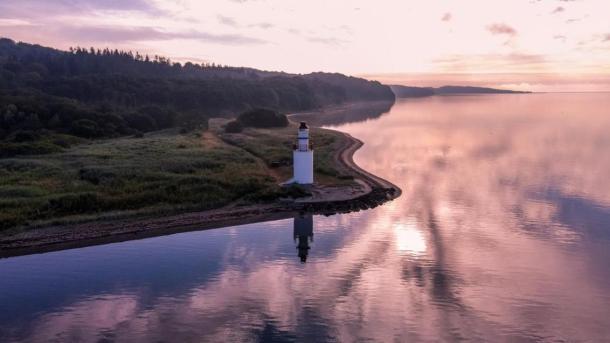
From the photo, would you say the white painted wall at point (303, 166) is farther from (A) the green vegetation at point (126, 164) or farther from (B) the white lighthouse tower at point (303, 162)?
(A) the green vegetation at point (126, 164)

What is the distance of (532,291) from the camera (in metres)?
19.2

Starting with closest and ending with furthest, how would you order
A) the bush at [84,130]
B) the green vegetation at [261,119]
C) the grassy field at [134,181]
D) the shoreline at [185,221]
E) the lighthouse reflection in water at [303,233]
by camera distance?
the lighthouse reflection in water at [303,233] < the shoreline at [185,221] < the grassy field at [134,181] < the bush at [84,130] < the green vegetation at [261,119]

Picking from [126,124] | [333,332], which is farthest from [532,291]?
[126,124]

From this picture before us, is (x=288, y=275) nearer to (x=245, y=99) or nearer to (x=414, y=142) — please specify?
(x=414, y=142)

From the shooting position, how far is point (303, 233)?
88.0 feet

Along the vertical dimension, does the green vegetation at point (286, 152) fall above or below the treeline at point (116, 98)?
below

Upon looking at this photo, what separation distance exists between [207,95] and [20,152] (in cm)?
8246

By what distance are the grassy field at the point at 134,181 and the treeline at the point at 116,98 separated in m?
21.2

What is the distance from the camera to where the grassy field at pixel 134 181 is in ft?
92.3

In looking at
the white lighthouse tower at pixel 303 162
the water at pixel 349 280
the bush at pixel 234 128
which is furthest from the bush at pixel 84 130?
the water at pixel 349 280

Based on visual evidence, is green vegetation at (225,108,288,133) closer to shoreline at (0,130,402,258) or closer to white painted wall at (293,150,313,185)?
shoreline at (0,130,402,258)

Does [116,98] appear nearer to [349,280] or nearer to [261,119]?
[261,119]

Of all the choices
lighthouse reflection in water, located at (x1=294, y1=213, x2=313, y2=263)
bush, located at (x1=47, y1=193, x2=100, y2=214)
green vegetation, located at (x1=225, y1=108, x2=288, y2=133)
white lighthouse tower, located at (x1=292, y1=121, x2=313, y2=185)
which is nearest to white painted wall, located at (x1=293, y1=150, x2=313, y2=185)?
white lighthouse tower, located at (x1=292, y1=121, x2=313, y2=185)

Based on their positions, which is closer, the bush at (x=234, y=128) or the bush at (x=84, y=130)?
the bush at (x=84, y=130)
